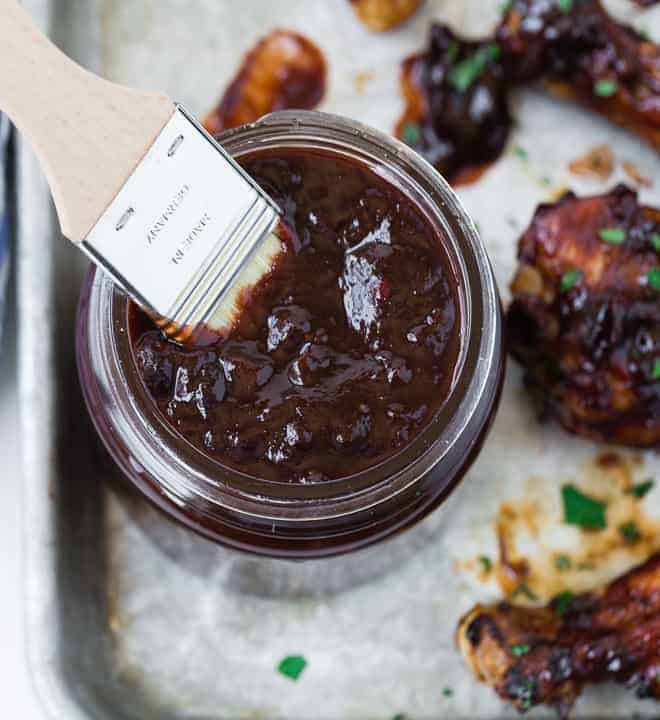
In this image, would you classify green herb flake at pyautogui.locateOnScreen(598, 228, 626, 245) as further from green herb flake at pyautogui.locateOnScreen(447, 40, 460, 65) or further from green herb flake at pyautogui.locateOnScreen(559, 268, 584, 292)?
green herb flake at pyautogui.locateOnScreen(447, 40, 460, 65)

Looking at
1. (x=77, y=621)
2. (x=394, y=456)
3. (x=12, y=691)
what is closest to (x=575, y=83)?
(x=394, y=456)

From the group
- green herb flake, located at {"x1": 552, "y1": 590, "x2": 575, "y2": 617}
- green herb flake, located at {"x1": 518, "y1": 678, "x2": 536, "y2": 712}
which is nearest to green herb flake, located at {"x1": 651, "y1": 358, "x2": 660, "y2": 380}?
green herb flake, located at {"x1": 552, "y1": 590, "x2": 575, "y2": 617}

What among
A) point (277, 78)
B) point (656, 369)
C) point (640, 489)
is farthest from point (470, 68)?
point (640, 489)

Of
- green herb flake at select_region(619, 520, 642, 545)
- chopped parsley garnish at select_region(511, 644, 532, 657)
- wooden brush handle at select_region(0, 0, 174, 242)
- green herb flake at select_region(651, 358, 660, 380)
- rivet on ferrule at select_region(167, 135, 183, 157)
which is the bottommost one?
chopped parsley garnish at select_region(511, 644, 532, 657)

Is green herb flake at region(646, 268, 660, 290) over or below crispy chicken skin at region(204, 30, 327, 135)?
over

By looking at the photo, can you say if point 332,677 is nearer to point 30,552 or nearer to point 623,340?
point 30,552

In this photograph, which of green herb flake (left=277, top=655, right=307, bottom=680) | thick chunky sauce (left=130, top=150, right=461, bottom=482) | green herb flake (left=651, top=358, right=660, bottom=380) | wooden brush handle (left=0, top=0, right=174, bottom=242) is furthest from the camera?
green herb flake (left=277, top=655, right=307, bottom=680)

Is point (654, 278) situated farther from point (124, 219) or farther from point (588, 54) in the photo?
point (124, 219)

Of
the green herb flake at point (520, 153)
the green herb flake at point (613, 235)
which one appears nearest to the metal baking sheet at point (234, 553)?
the green herb flake at point (520, 153)
